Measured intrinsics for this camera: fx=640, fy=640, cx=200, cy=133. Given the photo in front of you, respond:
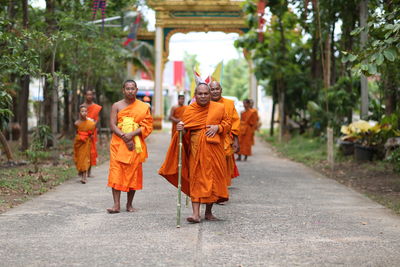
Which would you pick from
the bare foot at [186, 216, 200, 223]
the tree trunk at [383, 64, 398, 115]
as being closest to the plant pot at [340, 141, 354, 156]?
the tree trunk at [383, 64, 398, 115]

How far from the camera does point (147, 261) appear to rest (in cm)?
538

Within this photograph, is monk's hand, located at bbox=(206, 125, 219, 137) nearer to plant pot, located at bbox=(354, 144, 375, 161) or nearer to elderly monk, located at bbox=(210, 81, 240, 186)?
elderly monk, located at bbox=(210, 81, 240, 186)

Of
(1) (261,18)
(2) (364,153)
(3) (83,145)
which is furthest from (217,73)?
(1) (261,18)

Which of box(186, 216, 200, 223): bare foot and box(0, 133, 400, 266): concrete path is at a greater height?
box(186, 216, 200, 223): bare foot

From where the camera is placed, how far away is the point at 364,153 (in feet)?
48.0

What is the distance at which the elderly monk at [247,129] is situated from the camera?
54.0 feet

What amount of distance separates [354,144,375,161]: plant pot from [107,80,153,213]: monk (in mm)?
7690

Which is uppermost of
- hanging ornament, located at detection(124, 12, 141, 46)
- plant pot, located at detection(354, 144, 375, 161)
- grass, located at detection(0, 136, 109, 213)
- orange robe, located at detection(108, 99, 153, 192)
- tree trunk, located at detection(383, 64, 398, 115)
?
hanging ornament, located at detection(124, 12, 141, 46)

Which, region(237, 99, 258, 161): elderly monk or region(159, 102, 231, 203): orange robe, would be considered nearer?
region(159, 102, 231, 203): orange robe

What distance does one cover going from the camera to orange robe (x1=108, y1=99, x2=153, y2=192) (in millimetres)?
7898

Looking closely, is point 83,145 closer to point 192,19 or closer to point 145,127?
point 145,127

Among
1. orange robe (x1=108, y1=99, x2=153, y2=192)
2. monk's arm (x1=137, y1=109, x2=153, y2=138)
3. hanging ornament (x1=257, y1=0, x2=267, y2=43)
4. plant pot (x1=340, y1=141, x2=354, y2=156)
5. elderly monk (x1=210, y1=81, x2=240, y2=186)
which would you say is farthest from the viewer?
hanging ornament (x1=257, y1=0, x2=267, y2=43)

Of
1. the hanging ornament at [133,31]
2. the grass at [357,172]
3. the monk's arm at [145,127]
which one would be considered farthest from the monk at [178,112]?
the hanging ornament at [133,31]

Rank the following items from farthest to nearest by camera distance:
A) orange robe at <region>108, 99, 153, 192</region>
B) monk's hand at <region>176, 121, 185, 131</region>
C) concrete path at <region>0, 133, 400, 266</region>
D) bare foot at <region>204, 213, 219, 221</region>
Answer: orange robe at <region>108, 99, 153, 192</region>, bare foot at <region>204, 213, 219, 221</region>, monk's hand at <region>176, 121, 185, 131</region>, concrete path at <region>0, 133, 400, 266</region>
